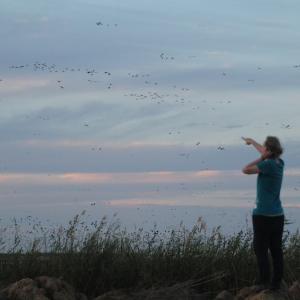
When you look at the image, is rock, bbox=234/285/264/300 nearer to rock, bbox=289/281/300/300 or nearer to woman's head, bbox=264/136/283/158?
rock, bbox=289/281/300/300

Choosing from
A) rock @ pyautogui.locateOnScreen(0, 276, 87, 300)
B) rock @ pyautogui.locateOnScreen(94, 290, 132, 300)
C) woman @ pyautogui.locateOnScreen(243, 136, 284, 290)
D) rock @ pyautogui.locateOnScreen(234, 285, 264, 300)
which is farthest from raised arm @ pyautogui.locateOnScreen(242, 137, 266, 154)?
rock @ pyautogui.locateOnScreen(0, 276, 87, 300)

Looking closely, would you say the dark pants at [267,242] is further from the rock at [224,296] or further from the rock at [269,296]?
the rock at [224,296]

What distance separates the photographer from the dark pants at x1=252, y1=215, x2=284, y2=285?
8430 millimetres

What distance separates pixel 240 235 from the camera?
10305 mm

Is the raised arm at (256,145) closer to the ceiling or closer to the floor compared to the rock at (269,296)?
closer to the ceiling

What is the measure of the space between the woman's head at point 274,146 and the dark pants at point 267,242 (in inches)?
34.2

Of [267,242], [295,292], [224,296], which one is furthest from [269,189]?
[224,296]

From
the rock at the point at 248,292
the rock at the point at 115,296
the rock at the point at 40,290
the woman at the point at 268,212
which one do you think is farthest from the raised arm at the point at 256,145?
the rock at the point at 40,290

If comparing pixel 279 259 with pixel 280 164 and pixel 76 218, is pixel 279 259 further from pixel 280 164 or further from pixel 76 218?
pixel 76 218

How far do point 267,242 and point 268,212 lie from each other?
0.44 m

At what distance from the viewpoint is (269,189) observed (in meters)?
8.48

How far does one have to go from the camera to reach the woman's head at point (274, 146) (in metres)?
8.55

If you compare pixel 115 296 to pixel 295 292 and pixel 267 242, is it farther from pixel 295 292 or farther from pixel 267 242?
pixel 295 292

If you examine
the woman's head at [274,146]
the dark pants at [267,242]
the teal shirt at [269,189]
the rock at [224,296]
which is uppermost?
the woman's head at [274,146]
